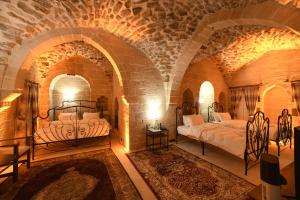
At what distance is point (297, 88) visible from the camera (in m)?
5.13

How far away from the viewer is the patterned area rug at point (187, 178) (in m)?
2.37

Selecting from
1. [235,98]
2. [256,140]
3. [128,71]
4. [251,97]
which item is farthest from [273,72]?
[128,71]

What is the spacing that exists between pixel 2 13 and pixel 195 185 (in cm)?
418

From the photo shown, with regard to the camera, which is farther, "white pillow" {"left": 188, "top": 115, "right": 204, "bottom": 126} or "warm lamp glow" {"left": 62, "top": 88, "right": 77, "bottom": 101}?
"warm lamp glow" {"left": 62, "top": 88, "right": 77, "bottom": 101}

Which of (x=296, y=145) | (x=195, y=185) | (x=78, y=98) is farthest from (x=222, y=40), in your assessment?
(x=78, y=98)

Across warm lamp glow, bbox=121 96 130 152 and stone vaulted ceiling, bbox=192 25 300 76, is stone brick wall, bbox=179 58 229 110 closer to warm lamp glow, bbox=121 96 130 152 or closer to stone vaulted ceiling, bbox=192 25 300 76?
stone vaulted ceiling, bbox=192 25 300 76

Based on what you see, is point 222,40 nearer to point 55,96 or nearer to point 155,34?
point 155,34

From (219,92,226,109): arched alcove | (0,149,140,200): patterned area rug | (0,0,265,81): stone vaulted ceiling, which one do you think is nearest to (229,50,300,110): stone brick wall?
(219,92,226,109): arched alcove

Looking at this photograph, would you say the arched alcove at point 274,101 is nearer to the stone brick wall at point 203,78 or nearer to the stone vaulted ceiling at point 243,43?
the stone vaulted ceiling at point 243,43

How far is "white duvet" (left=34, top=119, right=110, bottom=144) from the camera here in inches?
160

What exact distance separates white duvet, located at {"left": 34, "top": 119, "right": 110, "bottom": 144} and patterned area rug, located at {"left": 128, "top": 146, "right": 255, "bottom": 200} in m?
1.55

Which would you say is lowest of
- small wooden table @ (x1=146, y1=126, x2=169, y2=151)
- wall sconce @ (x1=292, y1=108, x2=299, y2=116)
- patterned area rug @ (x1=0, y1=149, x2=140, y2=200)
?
patterned area rug @ (x1=0, y1=149, x2=140, y2=200)

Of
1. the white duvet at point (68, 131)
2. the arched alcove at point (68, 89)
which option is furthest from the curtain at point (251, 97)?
Result: the arched alcove at point (68, 89)

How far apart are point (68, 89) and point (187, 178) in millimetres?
6298
